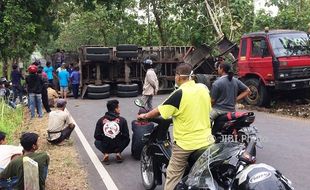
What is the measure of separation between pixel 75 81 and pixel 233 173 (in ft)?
58.0

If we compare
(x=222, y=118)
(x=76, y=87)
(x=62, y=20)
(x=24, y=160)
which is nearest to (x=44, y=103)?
(x=76, y=87)

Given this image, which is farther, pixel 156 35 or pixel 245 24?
pixel 156 35

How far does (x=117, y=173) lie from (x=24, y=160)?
8.58 ft

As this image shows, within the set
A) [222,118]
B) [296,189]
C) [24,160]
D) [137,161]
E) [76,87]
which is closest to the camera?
[24,160]

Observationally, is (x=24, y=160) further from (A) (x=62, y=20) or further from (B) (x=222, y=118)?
(A) (x=62, y=20)

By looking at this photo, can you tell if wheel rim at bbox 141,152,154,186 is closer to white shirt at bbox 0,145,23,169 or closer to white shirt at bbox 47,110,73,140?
white shirt at bbox 0,145,23,169

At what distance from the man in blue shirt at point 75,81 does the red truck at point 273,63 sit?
847 centimetres

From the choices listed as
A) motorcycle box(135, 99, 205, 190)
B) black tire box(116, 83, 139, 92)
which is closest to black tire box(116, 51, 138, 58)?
black tire box(116, 83, 139, 92)

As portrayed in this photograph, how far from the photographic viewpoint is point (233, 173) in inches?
168

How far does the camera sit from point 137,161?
29.5 feet

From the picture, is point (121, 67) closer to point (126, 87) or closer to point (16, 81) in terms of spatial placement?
point (126, 87)

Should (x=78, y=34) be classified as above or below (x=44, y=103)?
above

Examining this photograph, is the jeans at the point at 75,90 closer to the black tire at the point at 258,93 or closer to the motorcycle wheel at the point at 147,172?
the black tire at the point at 258,93

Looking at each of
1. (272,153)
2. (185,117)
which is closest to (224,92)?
(272,153)
